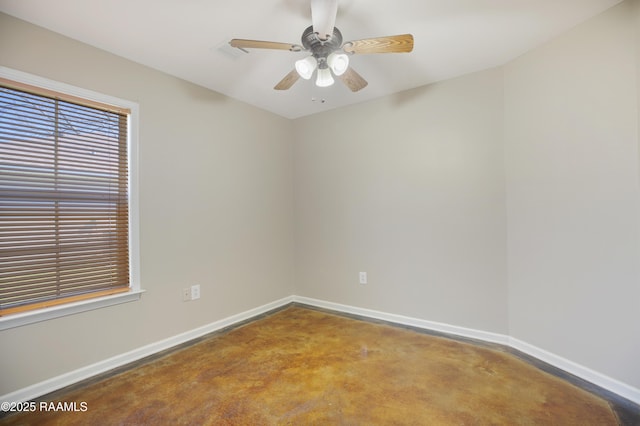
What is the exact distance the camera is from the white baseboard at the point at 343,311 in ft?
5.74

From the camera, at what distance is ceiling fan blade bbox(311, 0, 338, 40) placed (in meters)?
1.43

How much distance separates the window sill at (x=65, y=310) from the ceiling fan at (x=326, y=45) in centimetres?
191

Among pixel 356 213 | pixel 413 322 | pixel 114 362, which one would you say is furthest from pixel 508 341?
pixel 114 362

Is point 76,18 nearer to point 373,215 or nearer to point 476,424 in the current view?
point 373,215

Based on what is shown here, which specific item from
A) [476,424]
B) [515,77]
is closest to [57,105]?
[476,424]

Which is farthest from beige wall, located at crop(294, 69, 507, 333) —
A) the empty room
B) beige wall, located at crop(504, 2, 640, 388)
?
beige wall, located at crop(504, 2, 640, 388)

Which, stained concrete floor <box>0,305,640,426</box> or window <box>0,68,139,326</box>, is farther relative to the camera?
window <box>0,68,139,326</box>

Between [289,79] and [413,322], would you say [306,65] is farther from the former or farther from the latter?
[413,322]

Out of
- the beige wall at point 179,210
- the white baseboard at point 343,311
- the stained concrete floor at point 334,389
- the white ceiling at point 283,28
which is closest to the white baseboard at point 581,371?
the white baseboard at point 343,311

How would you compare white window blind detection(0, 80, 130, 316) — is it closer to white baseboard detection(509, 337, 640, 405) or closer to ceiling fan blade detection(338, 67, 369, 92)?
ceiling fan blade detection(338, 67, 369, 92)

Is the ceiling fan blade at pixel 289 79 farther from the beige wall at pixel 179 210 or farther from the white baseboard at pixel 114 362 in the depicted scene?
the white baseboard at pixel 114 362

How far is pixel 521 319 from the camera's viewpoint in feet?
7.55

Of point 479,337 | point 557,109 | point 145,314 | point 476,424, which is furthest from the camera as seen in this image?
point 479,337

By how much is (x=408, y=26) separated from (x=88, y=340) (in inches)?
118
